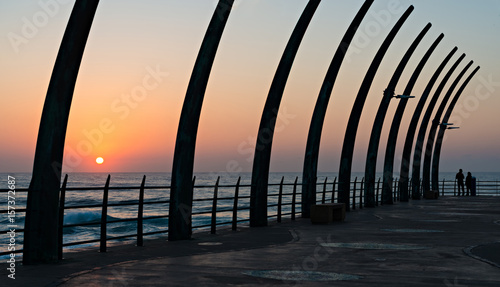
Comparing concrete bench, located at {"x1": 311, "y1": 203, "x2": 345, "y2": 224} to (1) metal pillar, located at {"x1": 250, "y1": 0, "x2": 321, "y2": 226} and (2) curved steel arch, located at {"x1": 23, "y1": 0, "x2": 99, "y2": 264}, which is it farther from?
(2) curved steel arch, located at {"x1": 23, "y1": 0, "x2": 99, "y2": 264}

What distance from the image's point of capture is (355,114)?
2877 cm

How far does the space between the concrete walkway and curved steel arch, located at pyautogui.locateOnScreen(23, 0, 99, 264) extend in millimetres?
497

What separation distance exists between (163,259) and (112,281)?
261 centimetres

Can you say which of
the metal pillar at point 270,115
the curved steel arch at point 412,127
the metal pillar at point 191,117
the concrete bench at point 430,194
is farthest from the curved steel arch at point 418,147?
the metal pillar at point 191,117

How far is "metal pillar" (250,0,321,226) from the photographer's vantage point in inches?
802

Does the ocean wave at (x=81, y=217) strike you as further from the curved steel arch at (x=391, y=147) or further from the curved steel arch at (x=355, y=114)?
the curved steel arch at (x=355, y=114)

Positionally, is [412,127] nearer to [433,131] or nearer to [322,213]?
[433,131]

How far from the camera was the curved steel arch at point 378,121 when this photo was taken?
3238 centimetres

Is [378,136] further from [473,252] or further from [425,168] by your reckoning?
[473,252]

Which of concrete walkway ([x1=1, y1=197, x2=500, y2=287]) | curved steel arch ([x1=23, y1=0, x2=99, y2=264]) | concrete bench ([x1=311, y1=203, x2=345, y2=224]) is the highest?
curved steel arch ([x1=23, y1=0, x2=99, y2=264])

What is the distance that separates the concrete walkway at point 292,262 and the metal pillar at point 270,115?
241 cm

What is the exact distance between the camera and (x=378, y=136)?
3391 cm

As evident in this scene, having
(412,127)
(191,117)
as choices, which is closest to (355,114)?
(412,127)

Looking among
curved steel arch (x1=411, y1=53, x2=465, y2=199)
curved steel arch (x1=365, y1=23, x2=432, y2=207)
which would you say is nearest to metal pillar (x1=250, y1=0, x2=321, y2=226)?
curved steel arch (x1=365, y1=23, x2=432, y2=207)
